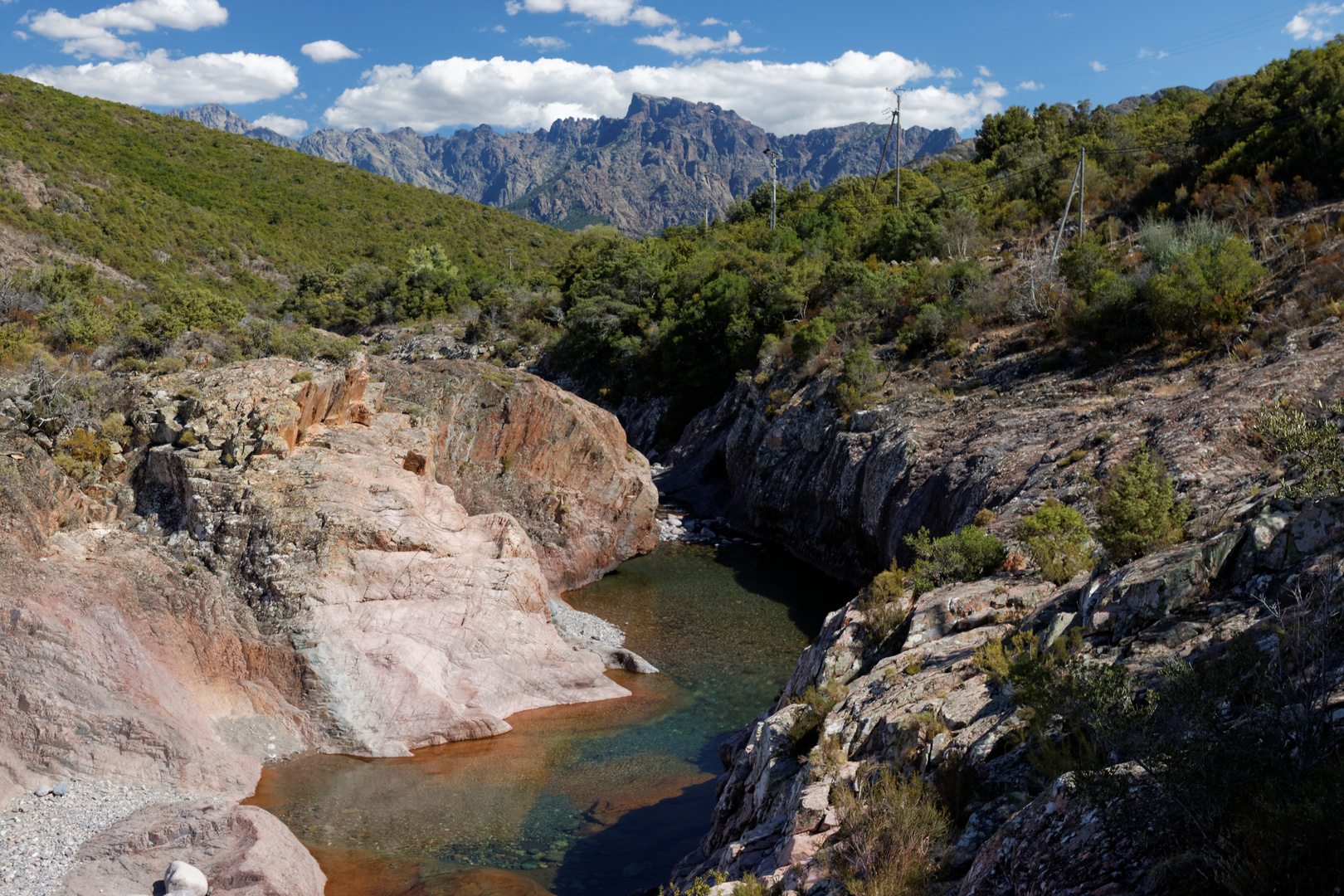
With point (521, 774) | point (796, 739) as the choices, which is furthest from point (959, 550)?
point (521, 774)

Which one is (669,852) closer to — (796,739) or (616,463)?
(796,739)

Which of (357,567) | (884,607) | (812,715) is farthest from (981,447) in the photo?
(357,567)

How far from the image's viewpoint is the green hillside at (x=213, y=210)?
55156mm

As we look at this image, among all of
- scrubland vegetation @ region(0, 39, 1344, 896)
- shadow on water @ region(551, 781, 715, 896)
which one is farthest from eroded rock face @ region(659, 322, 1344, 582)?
shadow on water @ region(551, 781, 715, 896)

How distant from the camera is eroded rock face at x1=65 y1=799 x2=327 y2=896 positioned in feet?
34.0

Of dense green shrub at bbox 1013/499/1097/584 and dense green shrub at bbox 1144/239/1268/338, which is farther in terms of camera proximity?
dense green shrub at bbox 1144/239/1268/338

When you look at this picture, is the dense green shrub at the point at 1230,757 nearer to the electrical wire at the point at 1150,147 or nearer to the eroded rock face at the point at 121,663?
the eroded rock face at the point at 121,663

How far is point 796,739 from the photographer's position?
1060cm

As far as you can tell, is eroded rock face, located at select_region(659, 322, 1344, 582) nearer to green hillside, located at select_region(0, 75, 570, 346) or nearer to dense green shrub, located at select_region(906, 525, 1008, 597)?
dense green shrub, located at select_region(906, 525, 1008, 597)

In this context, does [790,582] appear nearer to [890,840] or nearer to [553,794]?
[553,794]

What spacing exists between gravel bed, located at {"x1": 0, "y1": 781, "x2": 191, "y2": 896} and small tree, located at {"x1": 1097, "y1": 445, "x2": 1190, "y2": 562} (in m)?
13.9

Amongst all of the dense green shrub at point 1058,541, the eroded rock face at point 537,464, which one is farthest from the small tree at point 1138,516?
the eroded rock face at point 537,464

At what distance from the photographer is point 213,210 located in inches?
2793

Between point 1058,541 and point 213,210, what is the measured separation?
7576 cm
